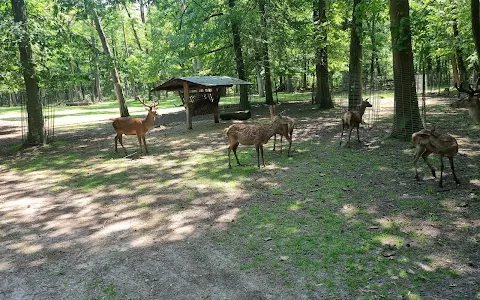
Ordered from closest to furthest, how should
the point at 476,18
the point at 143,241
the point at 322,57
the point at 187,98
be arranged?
the point at 143,241
the point at 476,18
the point at 187,98
the point at 322,57

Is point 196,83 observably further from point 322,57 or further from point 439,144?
point 439,144

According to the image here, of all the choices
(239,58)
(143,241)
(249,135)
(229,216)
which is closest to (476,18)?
(249,135)

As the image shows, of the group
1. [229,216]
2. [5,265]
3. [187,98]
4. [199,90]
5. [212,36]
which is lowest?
[5,265]

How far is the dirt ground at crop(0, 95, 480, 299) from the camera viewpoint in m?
4.21

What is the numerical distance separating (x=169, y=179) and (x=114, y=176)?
160 centimetres

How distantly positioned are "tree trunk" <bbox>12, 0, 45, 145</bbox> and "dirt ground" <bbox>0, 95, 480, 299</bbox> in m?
3.91

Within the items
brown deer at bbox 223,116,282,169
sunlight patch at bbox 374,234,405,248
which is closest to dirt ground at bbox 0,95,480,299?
sunlight patch at bbox 374,234,405,248

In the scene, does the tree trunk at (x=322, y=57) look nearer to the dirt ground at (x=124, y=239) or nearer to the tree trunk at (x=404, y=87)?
the tree trunk at (x=404, y=87)

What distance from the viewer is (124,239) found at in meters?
5.53

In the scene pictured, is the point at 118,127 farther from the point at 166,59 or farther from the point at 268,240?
the point at 166,59

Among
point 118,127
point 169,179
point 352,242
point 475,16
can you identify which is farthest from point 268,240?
point 118,127

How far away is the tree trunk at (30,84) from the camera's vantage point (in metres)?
12.4

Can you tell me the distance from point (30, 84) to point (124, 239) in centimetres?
1015

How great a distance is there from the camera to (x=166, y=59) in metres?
21.7
